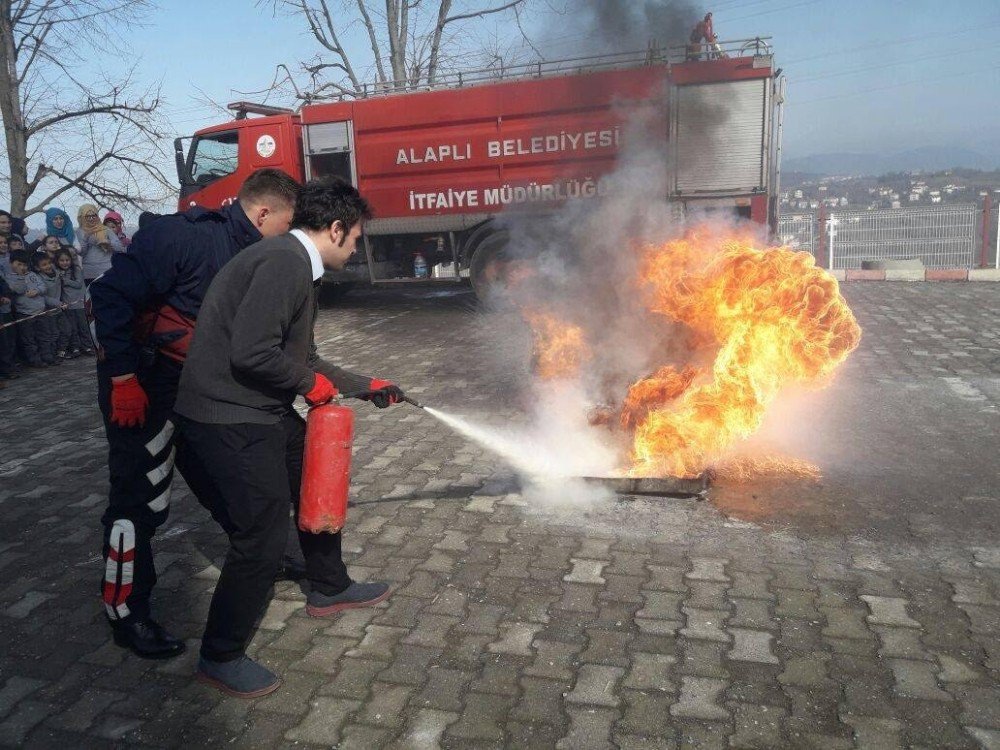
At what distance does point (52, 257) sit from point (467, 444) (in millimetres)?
7406

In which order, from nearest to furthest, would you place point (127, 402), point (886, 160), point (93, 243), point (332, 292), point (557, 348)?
1. point (127, 402)
2. point (557, 348)
3. point (93, 243)
4. point (332, 292)
5. point (886, 160)

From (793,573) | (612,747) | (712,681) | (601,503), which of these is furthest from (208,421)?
(793,573)

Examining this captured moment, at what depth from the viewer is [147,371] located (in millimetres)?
3059

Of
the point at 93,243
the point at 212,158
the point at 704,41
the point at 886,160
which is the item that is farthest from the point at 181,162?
the point at 886,160

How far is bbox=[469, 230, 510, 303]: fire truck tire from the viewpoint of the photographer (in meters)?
11.9

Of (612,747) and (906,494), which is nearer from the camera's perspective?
(612,747)

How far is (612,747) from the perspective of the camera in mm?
2410

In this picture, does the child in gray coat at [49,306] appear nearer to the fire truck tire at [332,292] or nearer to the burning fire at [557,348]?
the fire truck tire at [332,292]

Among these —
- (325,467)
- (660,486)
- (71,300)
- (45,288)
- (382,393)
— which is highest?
(45,288)

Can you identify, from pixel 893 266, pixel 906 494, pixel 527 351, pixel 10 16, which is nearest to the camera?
pixel 906 494

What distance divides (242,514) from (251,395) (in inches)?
18.3

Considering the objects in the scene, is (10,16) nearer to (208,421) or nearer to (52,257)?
(52,257)

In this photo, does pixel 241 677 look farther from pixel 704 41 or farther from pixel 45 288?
pixel 704 41

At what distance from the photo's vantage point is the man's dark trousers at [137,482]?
3.01m
